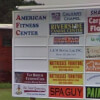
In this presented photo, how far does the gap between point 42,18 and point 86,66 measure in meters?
1.46

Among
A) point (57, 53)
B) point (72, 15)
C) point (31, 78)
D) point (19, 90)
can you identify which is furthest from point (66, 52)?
point (19, 90)

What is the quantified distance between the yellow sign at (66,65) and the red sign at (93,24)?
731mm

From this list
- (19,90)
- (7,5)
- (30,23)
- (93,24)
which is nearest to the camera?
(93,24)

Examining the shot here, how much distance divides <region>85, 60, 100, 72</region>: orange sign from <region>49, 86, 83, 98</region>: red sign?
46 centimetres

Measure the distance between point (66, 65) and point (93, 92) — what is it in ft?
2.69

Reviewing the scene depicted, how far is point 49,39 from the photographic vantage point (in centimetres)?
874

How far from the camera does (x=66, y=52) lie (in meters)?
8.60

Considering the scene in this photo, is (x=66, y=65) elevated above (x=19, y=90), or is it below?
above

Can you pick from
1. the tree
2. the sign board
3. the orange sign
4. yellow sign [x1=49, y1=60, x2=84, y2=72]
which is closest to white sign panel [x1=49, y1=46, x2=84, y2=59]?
the sign board

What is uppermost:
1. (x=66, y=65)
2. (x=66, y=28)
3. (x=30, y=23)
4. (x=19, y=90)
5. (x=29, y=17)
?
(x=29, y=17)

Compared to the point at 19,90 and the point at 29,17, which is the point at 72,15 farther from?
the point at 19,90

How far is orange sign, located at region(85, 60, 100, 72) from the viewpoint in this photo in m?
8.37

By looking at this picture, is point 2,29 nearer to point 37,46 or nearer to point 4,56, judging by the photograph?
point 4,56

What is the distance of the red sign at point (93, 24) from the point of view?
27.3 ft
